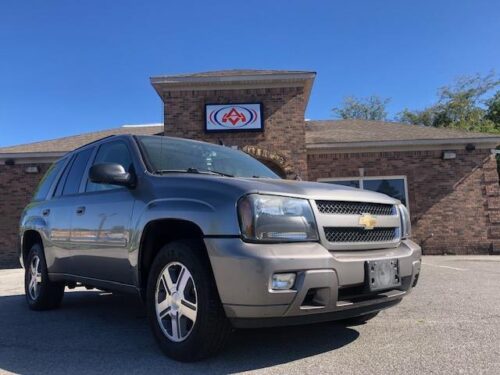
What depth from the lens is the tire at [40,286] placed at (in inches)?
217

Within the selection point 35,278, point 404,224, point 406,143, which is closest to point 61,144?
point 406,143

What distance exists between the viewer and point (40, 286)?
5594 mm

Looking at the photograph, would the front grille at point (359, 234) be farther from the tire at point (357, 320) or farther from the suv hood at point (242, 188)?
the tire at point (357, 320)

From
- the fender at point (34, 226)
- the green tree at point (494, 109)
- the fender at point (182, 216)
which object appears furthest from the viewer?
the green tree at point (494, 109)

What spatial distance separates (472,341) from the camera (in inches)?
148

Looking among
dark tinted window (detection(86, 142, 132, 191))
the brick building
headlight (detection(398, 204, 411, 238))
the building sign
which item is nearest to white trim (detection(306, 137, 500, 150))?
the brick building

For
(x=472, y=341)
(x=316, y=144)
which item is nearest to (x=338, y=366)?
(x=472, y=341)

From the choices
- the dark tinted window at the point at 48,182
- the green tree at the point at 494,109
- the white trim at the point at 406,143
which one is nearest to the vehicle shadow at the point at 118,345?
the dark tinted window at the point at 48,182

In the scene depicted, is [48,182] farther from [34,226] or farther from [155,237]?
[155,237]

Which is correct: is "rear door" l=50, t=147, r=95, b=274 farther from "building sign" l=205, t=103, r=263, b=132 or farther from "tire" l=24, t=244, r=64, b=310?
"building sign" l=205, t=103, r=263, b=132

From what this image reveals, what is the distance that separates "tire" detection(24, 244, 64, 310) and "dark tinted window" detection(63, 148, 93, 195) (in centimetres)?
Result: 96

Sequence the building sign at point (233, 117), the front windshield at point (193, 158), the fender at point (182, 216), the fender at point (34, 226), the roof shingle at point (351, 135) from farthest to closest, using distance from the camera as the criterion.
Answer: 1. the roof shingle at point (351, 135)
2. the building sign at point (233, 117)
3. the fender at point (34, 226)
4. the front windshield at point (193, 158)
5. the fender at point (182, 216)

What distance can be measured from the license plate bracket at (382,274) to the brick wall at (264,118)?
1051 cm

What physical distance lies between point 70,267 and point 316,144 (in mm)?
10713
